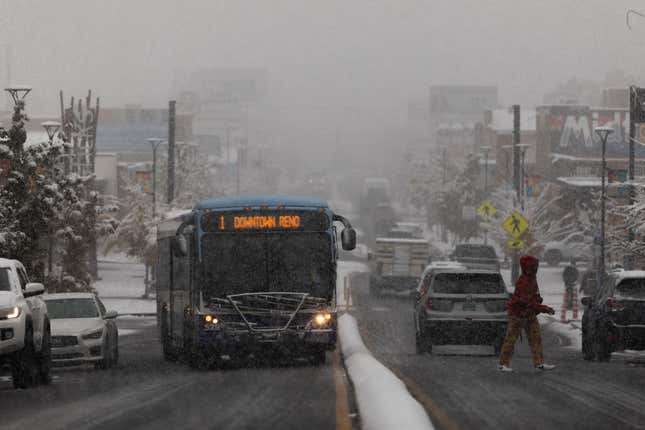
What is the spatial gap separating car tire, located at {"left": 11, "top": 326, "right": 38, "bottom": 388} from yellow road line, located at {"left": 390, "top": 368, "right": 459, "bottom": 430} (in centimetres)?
510

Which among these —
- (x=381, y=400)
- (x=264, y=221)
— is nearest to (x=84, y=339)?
(x=264, y=221)

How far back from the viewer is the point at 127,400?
16.9 m

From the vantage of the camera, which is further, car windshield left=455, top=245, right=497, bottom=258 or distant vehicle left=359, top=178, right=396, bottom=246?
distant vehicle left=359, top=178, right=396, bottom=246

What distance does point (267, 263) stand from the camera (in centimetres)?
2430

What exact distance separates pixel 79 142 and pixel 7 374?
51065 mm

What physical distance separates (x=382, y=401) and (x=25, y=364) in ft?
23.4

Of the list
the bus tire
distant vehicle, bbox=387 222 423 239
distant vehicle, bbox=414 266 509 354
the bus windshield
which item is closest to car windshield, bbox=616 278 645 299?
distant vehicle, bbox=414 266 509 354

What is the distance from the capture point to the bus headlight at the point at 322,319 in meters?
24.0

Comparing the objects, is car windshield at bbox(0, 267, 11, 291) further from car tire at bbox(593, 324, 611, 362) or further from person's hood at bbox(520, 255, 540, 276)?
car tire at bbox(593, 324, 611, 362)

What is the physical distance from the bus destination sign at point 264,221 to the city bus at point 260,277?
0.06ft

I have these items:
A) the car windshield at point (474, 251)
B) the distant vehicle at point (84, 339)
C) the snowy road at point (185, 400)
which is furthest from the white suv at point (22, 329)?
the car windshield at point (474, 251)

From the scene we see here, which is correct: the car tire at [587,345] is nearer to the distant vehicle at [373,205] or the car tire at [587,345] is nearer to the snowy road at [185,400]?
the snowy road at [185,400]

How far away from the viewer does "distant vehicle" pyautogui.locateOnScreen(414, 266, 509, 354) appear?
28.2 metres

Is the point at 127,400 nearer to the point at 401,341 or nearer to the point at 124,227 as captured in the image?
the point at 401,341
